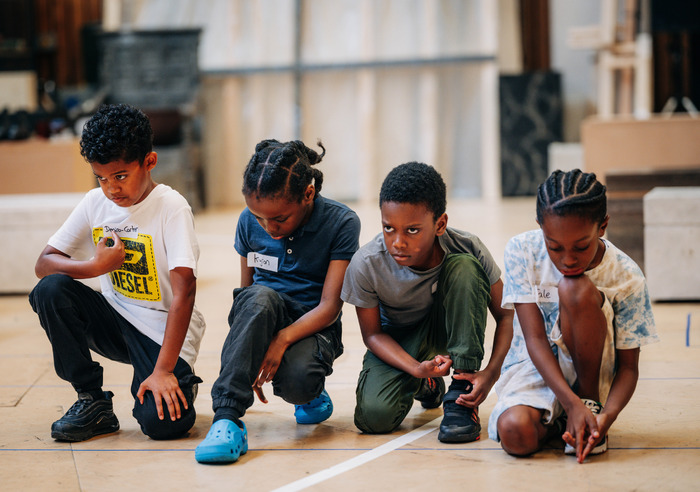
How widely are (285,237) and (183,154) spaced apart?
561cm

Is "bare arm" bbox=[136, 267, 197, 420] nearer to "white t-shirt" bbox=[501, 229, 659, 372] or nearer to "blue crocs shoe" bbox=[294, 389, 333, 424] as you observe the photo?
"blue crocs shoe" bbox=[294, 389, 333, 424]

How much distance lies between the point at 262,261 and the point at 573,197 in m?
0.89

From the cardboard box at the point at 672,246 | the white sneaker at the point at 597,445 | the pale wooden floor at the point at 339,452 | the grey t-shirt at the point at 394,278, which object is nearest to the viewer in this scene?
the pale wooden floor at the point at 339,452

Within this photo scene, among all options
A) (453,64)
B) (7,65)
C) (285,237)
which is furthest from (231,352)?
(7,65)

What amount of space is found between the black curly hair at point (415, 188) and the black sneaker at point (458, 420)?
1.46 ft

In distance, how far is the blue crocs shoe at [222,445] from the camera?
1963mm

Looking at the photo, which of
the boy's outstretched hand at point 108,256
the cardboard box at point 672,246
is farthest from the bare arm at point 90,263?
the cardboard box at point 672,246

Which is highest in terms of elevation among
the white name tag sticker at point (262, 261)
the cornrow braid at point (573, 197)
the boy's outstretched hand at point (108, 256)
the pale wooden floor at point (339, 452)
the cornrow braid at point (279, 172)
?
the cornrow braid at point (279, 172)

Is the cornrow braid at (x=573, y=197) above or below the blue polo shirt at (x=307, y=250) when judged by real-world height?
above

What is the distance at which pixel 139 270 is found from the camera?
228 cm

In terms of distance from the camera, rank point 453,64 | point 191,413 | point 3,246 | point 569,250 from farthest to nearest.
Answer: point 453,64, point 3,246, point 191,413, point 569,250

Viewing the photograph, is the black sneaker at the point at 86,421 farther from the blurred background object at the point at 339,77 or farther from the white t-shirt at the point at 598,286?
the blurred background object at the point at 339,77

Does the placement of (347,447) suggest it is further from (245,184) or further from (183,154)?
(183,154)

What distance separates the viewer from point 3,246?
452cm
